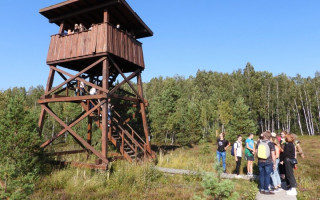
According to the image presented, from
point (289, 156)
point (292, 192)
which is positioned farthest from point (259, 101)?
point (292, 192)

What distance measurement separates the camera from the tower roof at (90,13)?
10070 millimetres

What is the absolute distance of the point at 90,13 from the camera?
1095 cm

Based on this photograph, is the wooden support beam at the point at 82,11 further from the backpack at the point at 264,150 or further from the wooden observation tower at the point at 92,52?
the backpack at the point at 264,150

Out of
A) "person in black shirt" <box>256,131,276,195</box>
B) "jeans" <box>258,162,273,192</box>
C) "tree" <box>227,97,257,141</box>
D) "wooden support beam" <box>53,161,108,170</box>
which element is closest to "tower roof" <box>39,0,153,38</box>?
"wooden support beam" <box>53,161,108,170</box>

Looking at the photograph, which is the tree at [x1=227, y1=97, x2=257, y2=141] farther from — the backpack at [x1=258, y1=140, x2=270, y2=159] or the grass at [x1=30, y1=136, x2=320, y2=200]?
the backpack at [x1=258, y1=140, x2=270, y2=159]

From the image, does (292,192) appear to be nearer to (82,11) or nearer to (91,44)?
(91,44)

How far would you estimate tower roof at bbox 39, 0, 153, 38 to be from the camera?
10.1 m

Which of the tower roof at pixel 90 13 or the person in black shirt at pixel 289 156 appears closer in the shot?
the person in black shirt at pixel 289 156

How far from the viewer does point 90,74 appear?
44.1 feet

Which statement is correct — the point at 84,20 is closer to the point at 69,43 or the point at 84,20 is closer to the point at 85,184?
the point at 69,43

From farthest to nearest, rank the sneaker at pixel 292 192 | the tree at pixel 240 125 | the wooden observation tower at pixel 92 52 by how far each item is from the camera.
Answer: the tree at pixel 240 125 → the wooden observation tower at pixel 92 52 → the sneaker at pixel 292 192

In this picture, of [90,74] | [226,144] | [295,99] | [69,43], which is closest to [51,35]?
[69,43]

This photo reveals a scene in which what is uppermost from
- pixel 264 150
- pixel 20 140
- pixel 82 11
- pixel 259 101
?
pixel 82 11

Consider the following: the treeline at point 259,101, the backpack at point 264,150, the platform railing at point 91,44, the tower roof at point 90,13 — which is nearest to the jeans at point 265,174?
the backpack at point 264,150
